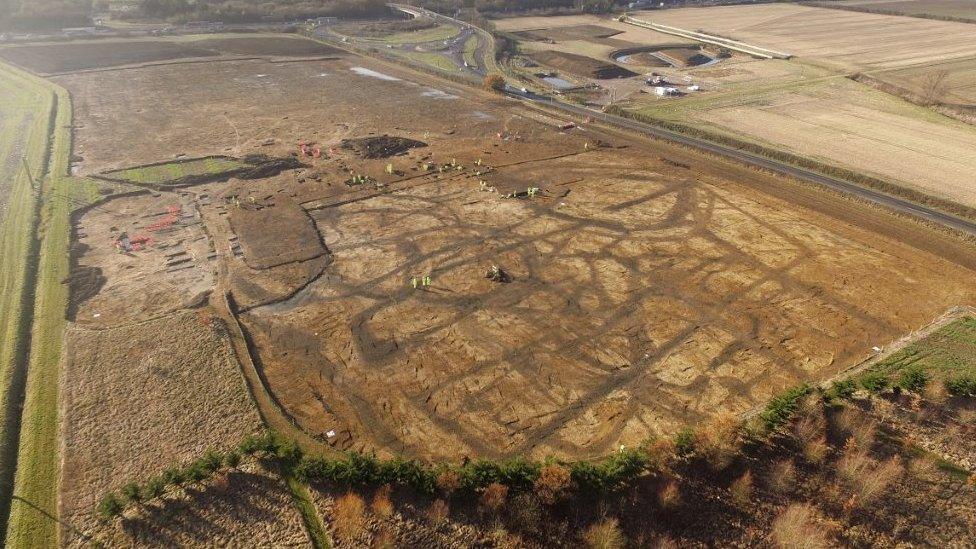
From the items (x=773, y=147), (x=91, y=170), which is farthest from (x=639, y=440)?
(x=91, y=170)

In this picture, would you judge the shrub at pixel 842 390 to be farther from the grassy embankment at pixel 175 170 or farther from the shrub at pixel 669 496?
the grassy embankment at pixel 175 170

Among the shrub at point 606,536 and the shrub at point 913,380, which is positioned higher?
the shrub at point 913,380

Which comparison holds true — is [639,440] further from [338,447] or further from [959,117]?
[959,117]

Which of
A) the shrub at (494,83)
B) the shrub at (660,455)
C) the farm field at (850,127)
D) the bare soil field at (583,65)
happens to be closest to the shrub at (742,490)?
the shrub at (660,455)

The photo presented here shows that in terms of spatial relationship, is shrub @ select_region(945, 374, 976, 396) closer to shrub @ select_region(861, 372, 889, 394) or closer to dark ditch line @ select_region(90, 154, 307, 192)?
shrub @ select_region(861, 372, 889, 394)

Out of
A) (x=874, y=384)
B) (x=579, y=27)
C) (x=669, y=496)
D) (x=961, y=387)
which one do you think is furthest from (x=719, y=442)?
(x=579, y=27)

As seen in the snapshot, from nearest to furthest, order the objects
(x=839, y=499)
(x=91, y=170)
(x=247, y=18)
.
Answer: (x=839, y=499) < (x=91, y=170) < (x=247, y=18)
